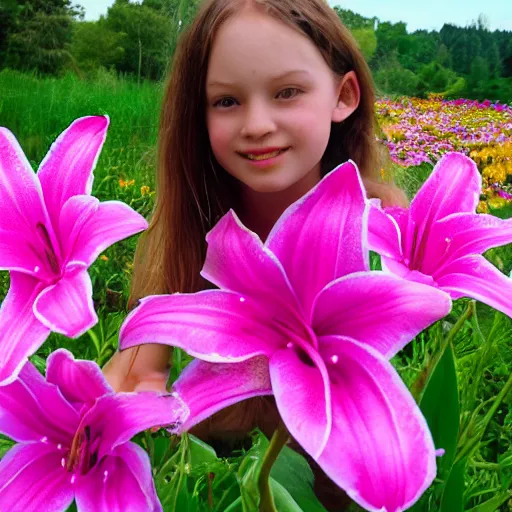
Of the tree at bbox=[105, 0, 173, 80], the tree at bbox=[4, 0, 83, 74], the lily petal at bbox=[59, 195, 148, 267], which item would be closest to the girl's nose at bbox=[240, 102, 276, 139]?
the lily petal at bbox=[59, 195, 148, 267]

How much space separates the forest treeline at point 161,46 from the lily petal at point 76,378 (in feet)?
1.47

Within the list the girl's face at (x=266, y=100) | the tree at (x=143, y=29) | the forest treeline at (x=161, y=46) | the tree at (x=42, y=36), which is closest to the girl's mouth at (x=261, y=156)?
the girl's face at (x=266, y=100)

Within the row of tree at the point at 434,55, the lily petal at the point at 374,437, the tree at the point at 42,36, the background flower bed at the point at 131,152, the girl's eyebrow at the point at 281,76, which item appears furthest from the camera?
the tree at the point at 42,36

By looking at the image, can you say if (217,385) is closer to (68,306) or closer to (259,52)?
(68,306)

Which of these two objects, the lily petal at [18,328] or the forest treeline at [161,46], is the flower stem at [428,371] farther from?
the forest treeline at [161,46]

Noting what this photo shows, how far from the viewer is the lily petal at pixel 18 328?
165 millimetres

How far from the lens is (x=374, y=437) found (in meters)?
0.15

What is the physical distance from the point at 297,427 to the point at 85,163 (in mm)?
93

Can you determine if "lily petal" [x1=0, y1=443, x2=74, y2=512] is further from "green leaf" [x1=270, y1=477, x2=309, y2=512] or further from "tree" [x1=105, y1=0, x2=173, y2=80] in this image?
"tree" [x1=105, y1=0, x2=173, y2=80]

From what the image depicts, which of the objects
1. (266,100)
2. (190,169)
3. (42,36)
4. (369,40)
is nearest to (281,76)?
(266,100)

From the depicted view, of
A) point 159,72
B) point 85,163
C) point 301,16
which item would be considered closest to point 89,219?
point 85,163

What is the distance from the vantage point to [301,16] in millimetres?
363

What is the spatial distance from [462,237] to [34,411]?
0.13m

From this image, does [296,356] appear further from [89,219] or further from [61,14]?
[61,14]
